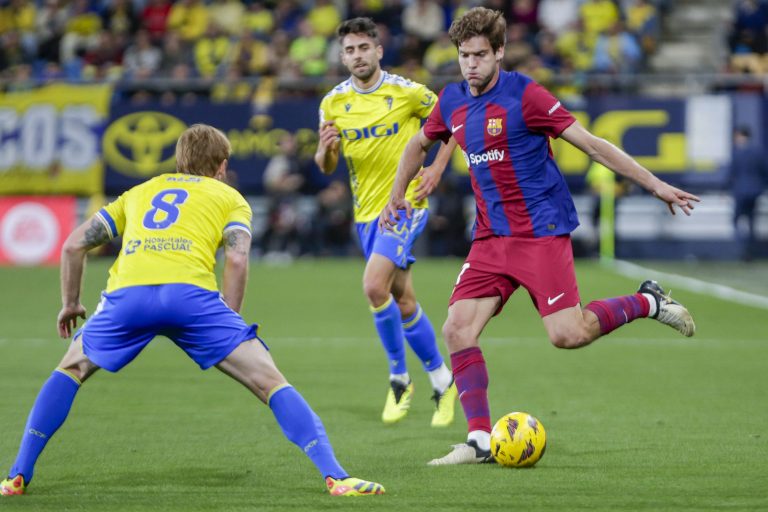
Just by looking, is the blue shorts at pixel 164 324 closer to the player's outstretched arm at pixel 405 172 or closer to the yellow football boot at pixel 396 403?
the player's outstretched arm at pixel 405 172

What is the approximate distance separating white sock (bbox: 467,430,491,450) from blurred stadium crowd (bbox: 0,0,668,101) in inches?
660

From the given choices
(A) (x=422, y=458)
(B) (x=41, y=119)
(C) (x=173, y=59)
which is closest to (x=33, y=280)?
(B) (x=41, y=119)

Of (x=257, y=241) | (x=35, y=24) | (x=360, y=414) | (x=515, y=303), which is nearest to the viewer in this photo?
(x=360, y=414)

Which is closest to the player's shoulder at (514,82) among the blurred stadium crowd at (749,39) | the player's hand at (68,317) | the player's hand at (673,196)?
the player's hand at (673,196)

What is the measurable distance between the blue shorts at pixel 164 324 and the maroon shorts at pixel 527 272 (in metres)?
1.70

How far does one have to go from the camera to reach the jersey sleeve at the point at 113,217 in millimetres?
6336

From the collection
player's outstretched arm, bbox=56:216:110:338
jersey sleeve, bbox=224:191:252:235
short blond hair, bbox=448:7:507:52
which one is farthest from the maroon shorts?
player's outstretched arm, bbox=56:216:110:338

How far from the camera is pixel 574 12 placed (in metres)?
26.1

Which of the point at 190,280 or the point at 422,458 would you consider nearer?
the point at 190,280

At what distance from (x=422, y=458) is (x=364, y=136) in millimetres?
2865

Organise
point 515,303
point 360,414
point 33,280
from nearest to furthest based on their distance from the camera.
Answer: point 360,414 < point 515,303 < point 33,280

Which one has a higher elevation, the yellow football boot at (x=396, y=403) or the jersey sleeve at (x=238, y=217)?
the jersey sleeve at (x=238, y=217)

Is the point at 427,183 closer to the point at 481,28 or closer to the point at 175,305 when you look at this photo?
the point at 481,28

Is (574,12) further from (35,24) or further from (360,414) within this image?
(360,414)
